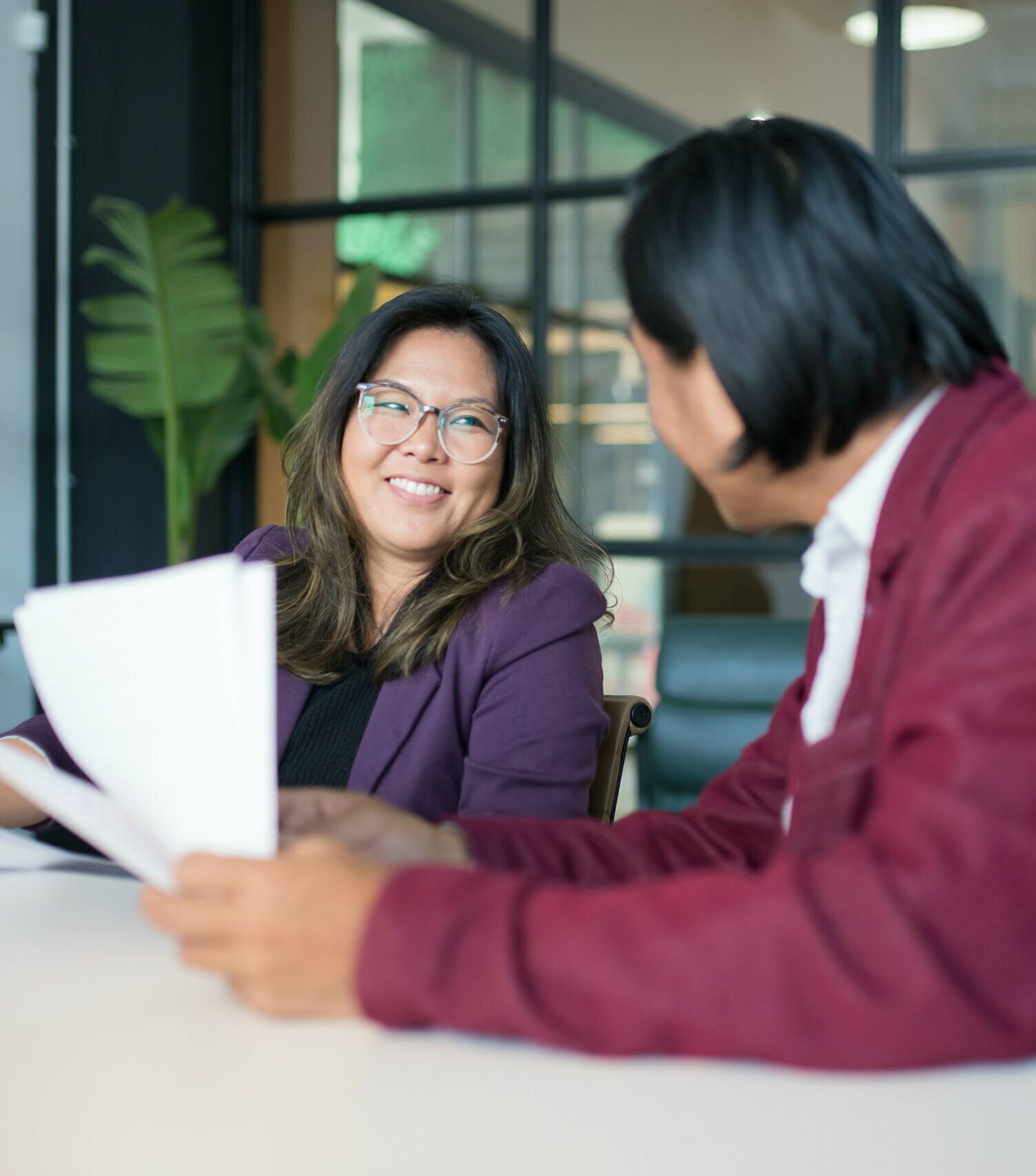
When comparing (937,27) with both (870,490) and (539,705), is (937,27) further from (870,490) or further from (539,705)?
(870,490)

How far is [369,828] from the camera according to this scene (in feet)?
3.33

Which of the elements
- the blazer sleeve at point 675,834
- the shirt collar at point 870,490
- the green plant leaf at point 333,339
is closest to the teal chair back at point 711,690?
the green plant leaf at point 333,339

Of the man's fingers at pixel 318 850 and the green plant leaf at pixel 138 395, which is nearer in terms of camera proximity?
the man's fingers at pixel 318 850

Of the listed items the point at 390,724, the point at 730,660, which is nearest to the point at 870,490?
the point at 390,724

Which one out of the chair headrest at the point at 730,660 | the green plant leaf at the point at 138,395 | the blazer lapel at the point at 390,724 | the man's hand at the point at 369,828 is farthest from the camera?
the green plant leaf at the point at 138,395

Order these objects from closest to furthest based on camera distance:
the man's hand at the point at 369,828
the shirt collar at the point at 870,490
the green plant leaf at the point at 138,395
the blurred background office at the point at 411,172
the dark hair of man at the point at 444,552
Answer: the shirt collar at the point at 870,490, the man's hand at the point at 369,828, the dark hair of man at the point at 444,552, the green plant leaf at the point at 138,395, the blurred background office at the point at 411,172

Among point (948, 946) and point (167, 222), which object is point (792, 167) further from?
point (167, 222)

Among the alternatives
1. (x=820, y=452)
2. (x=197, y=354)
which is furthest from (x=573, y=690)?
(x=197, y=354)

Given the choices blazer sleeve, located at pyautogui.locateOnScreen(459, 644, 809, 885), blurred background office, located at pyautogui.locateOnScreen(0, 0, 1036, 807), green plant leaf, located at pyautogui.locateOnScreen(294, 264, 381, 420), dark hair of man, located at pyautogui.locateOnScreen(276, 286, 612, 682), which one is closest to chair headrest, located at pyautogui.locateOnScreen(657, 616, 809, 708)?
dark hair of man, located at pyautogui.locateOnScreen(276, 286, 612, 682)

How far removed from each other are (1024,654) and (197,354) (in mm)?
3584

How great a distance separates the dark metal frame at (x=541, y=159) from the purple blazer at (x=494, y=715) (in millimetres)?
2597

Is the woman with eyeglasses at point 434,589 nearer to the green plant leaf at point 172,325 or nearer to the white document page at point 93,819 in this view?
the white document page at point 93,819

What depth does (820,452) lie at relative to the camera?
919mm

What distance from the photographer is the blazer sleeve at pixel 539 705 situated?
1568mm
